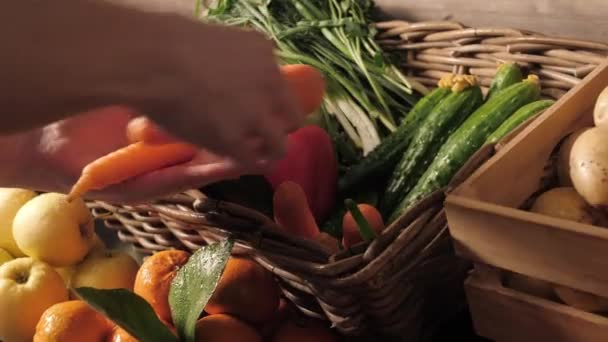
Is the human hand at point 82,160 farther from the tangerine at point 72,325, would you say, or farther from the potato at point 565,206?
the potato at point 565,206

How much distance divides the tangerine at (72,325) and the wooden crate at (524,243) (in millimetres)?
390

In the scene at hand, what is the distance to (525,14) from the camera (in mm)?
980

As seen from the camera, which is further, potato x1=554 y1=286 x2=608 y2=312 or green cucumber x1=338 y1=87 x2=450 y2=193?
green cucumber x1=338 y1=87 x2=450 y2=193

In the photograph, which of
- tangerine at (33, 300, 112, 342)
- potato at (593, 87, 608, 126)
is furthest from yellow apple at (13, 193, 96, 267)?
potato at (593, 87, 608, 126)

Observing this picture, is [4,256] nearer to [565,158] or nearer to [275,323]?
[275,323]

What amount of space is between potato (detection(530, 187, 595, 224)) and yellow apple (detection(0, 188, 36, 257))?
68cm

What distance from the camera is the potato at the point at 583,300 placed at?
1.85ft

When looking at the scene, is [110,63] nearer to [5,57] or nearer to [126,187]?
[5,57]

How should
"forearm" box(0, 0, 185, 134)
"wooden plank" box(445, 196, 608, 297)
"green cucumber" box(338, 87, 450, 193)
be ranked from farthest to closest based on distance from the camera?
"green cucumber" box(338, 87, 450, 193) < "wooden plank" box(445, 196, 608, 297) < "forearm" box(0, 0, 185, 134)

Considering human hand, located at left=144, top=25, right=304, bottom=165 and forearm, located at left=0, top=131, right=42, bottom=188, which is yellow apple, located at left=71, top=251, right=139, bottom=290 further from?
human hand, located at left=144, top=25, right=304, bottom=165

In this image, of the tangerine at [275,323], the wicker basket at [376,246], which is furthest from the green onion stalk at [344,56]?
the tangerine at [275,323]

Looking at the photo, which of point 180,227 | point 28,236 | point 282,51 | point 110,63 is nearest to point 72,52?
point 110,63

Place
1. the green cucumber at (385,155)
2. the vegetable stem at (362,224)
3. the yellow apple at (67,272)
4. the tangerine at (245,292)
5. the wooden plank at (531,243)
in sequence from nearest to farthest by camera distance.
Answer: the wooden plank at (531,243) < the vegetable stem at (362,224) < the tangerine at (245,292) < the green cucumber at (385,155) < the yellow apple at (67,272)

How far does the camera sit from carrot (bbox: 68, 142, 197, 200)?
67cm
